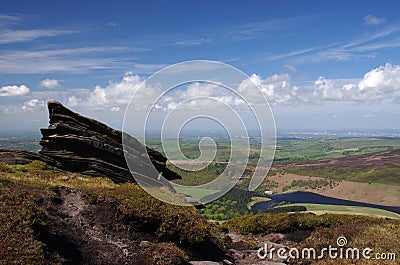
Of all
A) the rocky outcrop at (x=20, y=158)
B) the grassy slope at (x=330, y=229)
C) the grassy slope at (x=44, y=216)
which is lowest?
the grassy slope at (x=330, y=229)

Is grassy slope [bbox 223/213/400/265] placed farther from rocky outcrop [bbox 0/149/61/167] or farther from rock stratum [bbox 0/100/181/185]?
rocky outcrop [bbox 0/149/61/167]

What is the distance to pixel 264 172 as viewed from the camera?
16484 millimetres

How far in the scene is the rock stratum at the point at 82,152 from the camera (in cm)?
2831

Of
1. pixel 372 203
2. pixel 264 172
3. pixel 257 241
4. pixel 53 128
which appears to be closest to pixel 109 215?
pixel 264 172

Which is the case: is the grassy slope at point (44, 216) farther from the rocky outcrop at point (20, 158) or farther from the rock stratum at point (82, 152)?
the rock stratum at point (82, 152)

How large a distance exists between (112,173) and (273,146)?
662 inches

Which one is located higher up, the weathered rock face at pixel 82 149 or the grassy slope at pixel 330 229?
the weathered rock face at pixel 82 149

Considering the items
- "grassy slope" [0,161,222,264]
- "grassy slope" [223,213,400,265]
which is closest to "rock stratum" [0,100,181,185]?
"grassy slope" [0,161,222,264]

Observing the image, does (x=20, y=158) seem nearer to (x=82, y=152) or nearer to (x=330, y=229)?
(x=82, y=152)

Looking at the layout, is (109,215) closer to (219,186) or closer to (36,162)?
(219,186)

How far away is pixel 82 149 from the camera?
29188mm

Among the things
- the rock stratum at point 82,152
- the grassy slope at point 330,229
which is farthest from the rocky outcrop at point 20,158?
the grassy slope at point 330,229

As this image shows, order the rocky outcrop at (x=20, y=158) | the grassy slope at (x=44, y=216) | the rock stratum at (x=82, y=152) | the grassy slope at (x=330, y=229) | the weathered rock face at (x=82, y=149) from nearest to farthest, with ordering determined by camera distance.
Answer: the grassy slope at (x=44, y=216) < the grassy slope at (x=330, y=229) < the rocky outcrop at (x=20, y=158) < the rock stratum at (x=82, y=152) < the weathered rock face at (x=82, y=149)

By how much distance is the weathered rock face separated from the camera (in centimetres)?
2861
